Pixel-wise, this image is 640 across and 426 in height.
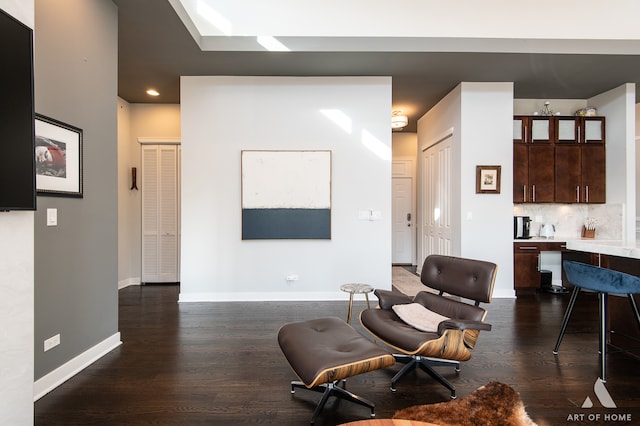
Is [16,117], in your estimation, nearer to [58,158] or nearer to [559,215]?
[58,158]

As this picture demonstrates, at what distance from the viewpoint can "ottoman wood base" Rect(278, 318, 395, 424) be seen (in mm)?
1761

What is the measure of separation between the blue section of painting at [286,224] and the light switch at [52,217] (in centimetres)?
224

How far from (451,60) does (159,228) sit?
4.96 meters

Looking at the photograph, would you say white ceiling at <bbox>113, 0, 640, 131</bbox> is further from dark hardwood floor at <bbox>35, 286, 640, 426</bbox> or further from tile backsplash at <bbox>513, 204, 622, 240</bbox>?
dark hardwood floor at <bbox>35, 286, 640, 426</bbox>

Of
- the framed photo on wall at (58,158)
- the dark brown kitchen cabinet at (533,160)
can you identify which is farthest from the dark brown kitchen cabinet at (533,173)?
the framed photo on wall at (58,158)

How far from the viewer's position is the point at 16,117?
1522mm

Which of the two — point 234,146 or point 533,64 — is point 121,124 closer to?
point 234,146

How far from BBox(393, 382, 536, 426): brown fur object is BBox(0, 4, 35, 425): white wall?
1951mm

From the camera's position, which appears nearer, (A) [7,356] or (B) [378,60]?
(A) [7,356]

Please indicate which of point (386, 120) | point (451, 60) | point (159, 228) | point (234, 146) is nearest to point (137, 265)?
point (159, 228)

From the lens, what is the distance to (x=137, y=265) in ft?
17.9

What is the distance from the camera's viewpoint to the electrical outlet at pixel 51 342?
225cm

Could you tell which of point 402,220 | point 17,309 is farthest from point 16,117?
point 402,220

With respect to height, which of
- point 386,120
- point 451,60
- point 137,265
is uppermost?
point 451,60
